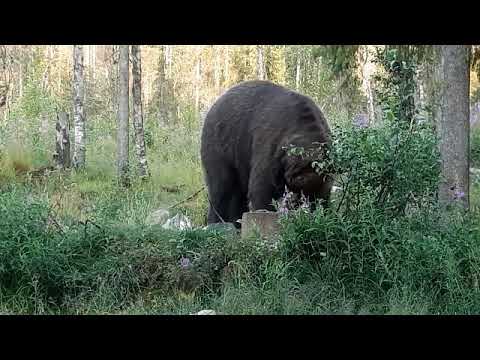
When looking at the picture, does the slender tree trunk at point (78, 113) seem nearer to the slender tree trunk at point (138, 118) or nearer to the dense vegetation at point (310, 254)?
the slender tree trunk at point (138, 118)

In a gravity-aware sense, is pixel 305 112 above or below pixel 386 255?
above

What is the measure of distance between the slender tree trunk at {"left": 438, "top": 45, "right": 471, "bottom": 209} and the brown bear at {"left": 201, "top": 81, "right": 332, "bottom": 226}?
1170 millimetres

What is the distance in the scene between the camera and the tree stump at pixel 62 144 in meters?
13.0

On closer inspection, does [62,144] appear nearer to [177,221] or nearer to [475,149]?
[177,221]

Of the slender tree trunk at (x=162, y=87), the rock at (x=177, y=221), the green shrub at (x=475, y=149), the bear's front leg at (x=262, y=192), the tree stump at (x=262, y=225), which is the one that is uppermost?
the slender tree trunk at (x=162, y=87)

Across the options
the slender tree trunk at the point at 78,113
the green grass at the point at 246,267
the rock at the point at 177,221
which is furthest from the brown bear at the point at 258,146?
the slender tree trunk at the point at 78,113

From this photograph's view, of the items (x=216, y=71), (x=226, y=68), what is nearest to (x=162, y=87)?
(x=216, y=71)

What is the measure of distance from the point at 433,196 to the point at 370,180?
0.64 m

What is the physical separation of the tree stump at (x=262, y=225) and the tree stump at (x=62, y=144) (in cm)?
761

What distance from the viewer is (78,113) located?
13461 millimetres

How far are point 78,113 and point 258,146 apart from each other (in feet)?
23.0

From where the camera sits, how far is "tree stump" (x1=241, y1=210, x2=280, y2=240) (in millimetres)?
5998
